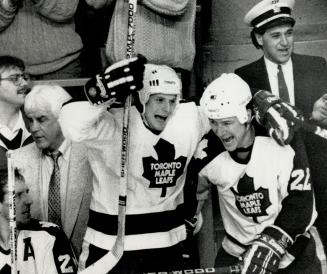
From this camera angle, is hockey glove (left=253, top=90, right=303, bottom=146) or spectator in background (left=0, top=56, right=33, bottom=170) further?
spectator in background (left=0, top=56, right=33, bottom=170)

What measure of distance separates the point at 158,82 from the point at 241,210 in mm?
401

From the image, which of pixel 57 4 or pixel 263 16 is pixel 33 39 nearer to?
pixel 57 4

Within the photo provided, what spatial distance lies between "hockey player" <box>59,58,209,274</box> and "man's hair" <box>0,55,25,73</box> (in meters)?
0.34

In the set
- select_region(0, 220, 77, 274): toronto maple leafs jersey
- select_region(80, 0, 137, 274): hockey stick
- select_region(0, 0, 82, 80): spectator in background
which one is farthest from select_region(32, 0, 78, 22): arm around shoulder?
select_region(0, 220, 77, 274): toronto maple leafs jersey

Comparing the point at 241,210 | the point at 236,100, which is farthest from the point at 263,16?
the point at 241,210

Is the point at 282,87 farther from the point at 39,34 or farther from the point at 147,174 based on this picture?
the point at 39,34

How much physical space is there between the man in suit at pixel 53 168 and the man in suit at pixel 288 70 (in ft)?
1.83

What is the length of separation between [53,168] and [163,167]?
1.17 ft

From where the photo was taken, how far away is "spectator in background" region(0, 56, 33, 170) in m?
1.90

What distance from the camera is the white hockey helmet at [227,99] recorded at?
1654 mm

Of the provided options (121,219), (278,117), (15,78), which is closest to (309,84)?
(278,117)

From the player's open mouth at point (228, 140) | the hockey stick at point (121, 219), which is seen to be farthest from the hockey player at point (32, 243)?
the player's open mouth at point (228, 140)

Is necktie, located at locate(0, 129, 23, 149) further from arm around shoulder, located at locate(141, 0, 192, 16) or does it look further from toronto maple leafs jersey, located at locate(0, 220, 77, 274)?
arm around shoulder, located at locate(141, 0, 192, 16)

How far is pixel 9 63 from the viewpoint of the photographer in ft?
6.26
